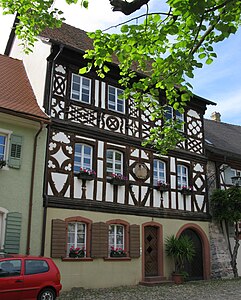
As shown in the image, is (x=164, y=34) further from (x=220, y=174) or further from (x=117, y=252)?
(x=220, y=174)

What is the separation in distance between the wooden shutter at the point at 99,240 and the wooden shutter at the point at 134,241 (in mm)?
1243

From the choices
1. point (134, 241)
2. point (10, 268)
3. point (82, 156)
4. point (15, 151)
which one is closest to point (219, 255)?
point (134, 241)

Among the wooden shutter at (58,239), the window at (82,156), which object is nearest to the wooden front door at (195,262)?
the window at (82,156)

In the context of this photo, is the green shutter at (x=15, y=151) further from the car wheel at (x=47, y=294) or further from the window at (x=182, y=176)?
the window at (x=182, y=176)

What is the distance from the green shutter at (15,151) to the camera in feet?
41.3

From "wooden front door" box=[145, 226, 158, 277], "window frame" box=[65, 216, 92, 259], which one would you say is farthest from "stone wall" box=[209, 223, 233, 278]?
"window frame" box=[65, 216, 92, 259]

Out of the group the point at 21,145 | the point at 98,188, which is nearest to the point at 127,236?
the point at 98,188

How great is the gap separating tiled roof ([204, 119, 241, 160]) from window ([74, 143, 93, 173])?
7.17 metres

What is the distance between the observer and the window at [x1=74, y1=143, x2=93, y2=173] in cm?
1434

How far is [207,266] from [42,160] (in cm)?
932

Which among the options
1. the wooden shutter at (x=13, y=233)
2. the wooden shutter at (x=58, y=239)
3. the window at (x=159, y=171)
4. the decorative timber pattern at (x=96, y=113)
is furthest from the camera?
the window at (x=159, y=171)

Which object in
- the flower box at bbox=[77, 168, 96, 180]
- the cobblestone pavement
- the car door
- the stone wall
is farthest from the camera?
the stone wall

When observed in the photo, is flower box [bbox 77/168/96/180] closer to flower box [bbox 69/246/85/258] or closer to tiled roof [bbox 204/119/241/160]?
flower box [bbox 69/246/85/258]

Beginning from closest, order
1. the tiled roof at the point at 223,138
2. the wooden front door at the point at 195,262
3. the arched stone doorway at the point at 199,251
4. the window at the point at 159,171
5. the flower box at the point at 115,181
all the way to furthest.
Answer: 1. the flower box at the point at 115,181
2. the window at the point at 159,171
3. the wooden front door at the point at 195,262
4. the arched stone doorway at the point at 199,251
5. the tiled roof at the point at 223,138
